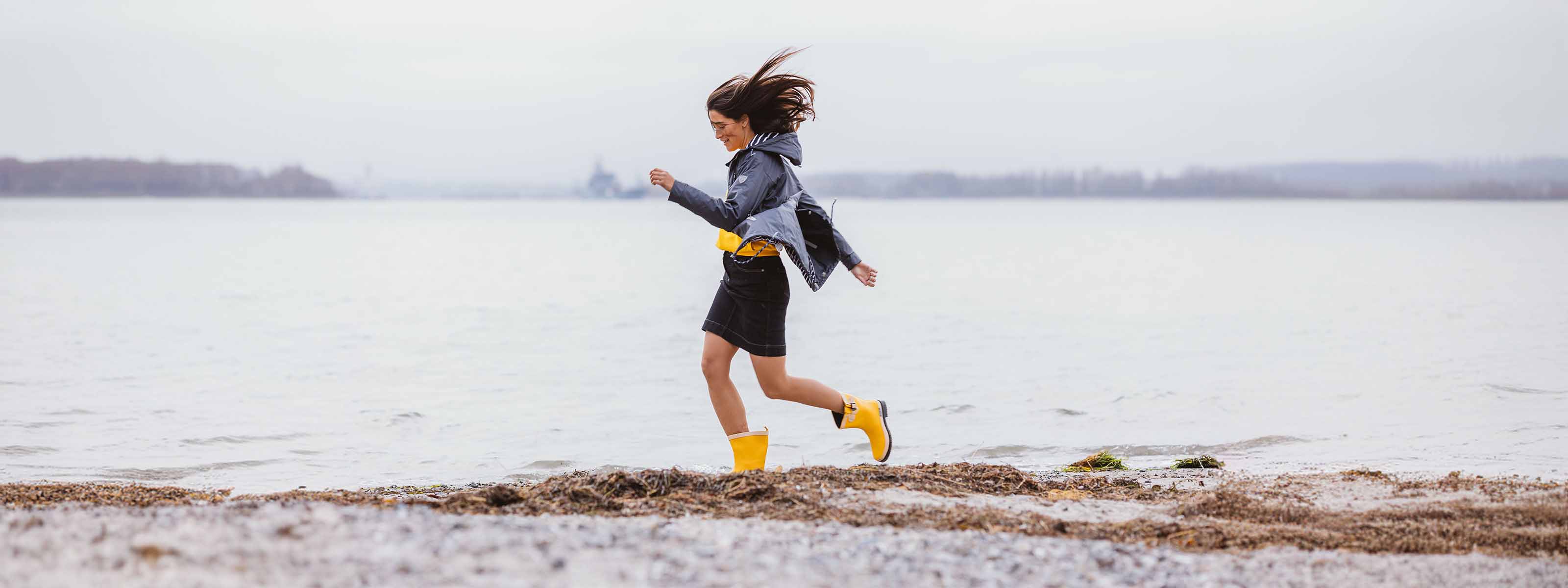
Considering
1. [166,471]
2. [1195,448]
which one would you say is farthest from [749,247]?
[1195,448]

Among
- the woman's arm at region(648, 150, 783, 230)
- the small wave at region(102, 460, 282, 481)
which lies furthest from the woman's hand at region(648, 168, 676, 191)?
the small wave at region(102, 460, 282, 481)

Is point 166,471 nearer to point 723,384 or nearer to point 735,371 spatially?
point 723,384

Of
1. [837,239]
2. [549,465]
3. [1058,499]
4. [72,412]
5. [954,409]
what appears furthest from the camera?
[954,409]

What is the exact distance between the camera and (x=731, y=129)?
5754 mm

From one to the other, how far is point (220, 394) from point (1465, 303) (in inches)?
886

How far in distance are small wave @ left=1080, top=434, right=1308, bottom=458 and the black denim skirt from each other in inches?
151

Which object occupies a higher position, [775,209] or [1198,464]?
[775,209]

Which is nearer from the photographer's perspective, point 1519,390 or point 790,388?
point 790,388

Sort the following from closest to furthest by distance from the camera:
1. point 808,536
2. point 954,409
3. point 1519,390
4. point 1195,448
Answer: point 808,536 < point 1195,448 < point 954,409 < point 1519,390

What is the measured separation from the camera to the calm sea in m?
8.68

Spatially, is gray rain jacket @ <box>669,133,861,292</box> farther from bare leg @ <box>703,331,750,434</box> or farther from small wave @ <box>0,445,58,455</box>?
small wave @ <box>0,445,58,455</box>

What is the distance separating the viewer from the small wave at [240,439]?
29.4 feet

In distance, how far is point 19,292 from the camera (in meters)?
24.7

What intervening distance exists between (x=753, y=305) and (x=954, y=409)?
5769 mm
